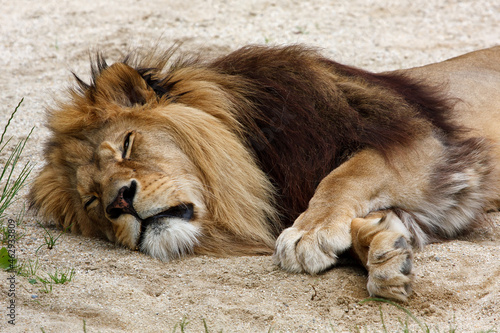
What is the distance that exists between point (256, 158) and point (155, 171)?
549 millimetres

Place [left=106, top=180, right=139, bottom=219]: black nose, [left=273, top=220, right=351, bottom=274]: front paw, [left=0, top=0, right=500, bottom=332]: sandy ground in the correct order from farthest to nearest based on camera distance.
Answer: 1. [left=106, top=180, right=139, bottom=219]: black nose
2. [left=273, top=220, right=351, bottom=274]: front paw
3. [left=0, top=0, right=500, bottom=332]: sandy ground

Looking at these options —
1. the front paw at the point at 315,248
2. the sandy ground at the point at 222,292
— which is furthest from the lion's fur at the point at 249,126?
the front paw at the point at 315,248

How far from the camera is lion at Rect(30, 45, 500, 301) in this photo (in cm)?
291

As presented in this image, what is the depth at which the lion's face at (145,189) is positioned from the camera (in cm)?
288

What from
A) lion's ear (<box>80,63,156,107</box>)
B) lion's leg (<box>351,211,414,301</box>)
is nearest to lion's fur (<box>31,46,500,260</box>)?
lion's ear (<box>80,63,156,107</box>)

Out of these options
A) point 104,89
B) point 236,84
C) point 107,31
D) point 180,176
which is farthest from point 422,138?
point 107,31

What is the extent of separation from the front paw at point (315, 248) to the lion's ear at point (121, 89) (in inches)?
44.9

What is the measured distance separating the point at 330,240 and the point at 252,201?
612 mm

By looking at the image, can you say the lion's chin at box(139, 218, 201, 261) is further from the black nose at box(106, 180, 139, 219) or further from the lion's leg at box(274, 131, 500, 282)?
the lion's leg at box(274, 131, 500, 282)

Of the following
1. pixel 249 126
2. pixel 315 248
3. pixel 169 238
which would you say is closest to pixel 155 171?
pixel 169 238

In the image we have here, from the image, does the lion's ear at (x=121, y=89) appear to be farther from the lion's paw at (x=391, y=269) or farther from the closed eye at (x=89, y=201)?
the lion's paw at (x=391, y=269)

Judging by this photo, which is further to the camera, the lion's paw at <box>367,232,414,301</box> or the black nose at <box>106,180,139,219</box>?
the black nose at <box>106,180,139,219</box>

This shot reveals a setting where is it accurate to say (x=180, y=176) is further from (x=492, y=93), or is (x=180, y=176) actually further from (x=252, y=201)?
(x=492, y=93)

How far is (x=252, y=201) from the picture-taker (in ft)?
10.2
